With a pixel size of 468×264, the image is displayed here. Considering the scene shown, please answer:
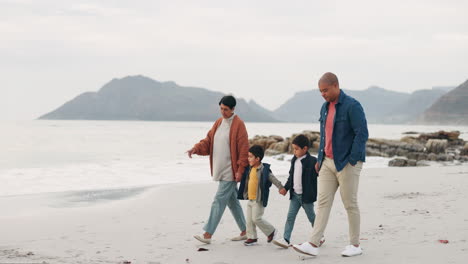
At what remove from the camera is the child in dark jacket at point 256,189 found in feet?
19.6

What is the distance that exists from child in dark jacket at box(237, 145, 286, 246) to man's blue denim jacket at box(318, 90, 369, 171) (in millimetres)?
1078

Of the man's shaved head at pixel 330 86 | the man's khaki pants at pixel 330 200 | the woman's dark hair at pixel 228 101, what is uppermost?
the man's shaved head at pixel 330 86

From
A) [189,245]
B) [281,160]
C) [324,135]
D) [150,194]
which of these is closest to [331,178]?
[324,135]

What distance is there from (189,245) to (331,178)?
2143 mm

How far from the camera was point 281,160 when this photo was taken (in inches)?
991

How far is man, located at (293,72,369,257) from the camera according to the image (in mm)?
5066

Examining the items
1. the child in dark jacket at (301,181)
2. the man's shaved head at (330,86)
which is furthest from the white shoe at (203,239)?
the man's shaved head at (330,86)

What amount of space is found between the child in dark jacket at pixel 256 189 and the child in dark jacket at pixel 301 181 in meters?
0.22

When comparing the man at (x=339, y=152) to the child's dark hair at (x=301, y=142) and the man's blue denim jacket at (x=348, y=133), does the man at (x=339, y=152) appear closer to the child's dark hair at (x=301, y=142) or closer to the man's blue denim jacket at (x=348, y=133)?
the man's blue denim jacket at (x=348, y=133)

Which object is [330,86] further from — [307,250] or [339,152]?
[307,250]

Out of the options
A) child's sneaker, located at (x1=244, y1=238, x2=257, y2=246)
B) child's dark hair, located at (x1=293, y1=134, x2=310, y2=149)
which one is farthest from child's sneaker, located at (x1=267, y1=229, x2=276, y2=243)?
child's dark hair, located at (x1=293, y1=134, x2=310, y2=149)

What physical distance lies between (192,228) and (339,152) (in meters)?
3.22

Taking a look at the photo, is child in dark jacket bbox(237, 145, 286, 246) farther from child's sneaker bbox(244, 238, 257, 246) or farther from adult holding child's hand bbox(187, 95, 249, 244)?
adult holding child's hand bbox(187, 95, 249, 244)

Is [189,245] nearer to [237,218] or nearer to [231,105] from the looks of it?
[237,218]
